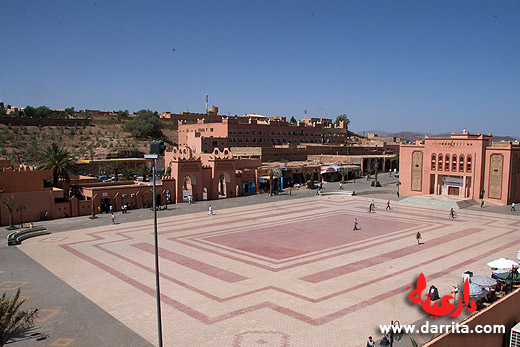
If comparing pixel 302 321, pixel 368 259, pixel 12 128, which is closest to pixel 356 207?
pixel 368 259

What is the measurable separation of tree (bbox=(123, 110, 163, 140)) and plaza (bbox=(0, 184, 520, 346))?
57.8m

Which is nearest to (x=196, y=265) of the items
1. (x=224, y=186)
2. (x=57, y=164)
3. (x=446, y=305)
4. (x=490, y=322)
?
(x=446, y=305)

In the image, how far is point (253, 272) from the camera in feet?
66.0

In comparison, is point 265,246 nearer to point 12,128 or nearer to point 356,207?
point 356,207

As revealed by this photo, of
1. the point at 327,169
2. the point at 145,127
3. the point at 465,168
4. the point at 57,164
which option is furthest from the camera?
the point at 145,127

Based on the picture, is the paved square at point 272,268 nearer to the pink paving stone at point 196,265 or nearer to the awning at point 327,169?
the pink paving stone at point 196,265

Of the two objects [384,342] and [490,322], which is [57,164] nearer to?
[384,342]

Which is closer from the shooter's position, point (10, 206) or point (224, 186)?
point (10, 206)

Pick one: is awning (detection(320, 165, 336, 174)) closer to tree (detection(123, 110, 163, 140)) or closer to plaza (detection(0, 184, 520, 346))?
plaza (detection(0, 184, 520, 346))

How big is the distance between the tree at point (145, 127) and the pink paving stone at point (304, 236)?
64.9 m

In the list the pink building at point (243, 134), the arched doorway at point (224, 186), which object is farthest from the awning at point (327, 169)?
the pink building at point (243, 134)

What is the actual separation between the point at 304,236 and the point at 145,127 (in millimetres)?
69870

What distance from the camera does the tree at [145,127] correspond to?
89619mm

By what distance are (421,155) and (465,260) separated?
25.7 metres
